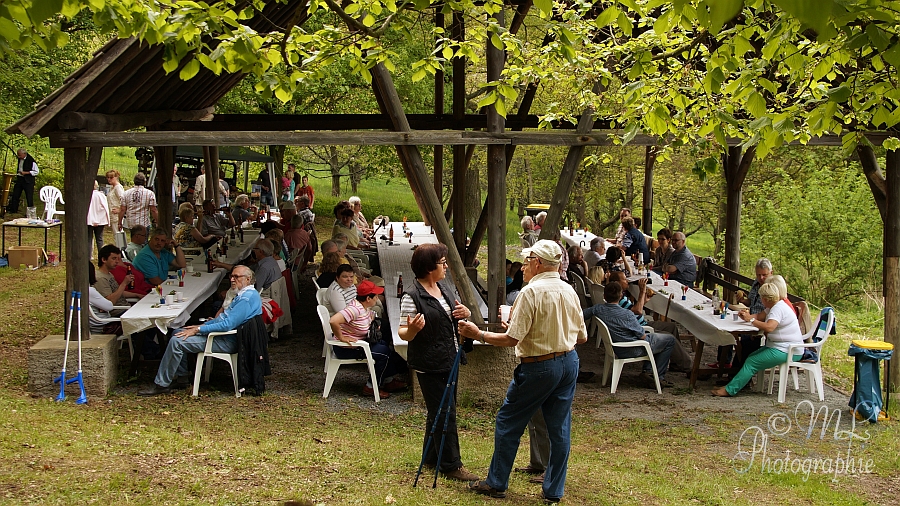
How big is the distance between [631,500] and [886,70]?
3.33 m

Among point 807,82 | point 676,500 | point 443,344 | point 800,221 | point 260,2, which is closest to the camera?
point 443,344

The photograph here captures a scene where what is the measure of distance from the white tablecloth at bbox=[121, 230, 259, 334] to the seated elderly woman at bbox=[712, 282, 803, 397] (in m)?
5.49

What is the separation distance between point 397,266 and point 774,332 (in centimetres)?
516

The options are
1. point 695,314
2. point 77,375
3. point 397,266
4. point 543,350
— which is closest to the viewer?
point 543,350

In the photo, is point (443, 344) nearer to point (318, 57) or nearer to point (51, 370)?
point (318, 57)

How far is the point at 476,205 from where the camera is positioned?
25.3m

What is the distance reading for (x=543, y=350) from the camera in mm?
4750

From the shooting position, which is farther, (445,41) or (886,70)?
(445,41)

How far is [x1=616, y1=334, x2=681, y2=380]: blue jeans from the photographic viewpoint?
8625mm

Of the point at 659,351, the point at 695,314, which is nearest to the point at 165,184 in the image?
the point at 659,351

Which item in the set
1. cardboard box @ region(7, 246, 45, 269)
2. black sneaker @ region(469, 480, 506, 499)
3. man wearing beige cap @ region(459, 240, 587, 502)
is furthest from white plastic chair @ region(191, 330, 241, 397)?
cardboard box @ region(7, 246, 45, 269)

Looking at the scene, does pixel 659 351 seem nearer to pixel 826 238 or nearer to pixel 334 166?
pixel 826 238

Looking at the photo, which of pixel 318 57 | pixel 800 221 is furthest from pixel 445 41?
pixel 800 221

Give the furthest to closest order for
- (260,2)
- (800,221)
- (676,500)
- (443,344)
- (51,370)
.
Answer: (800,221), (51,370), (260,2), (676,500), (443,344)
